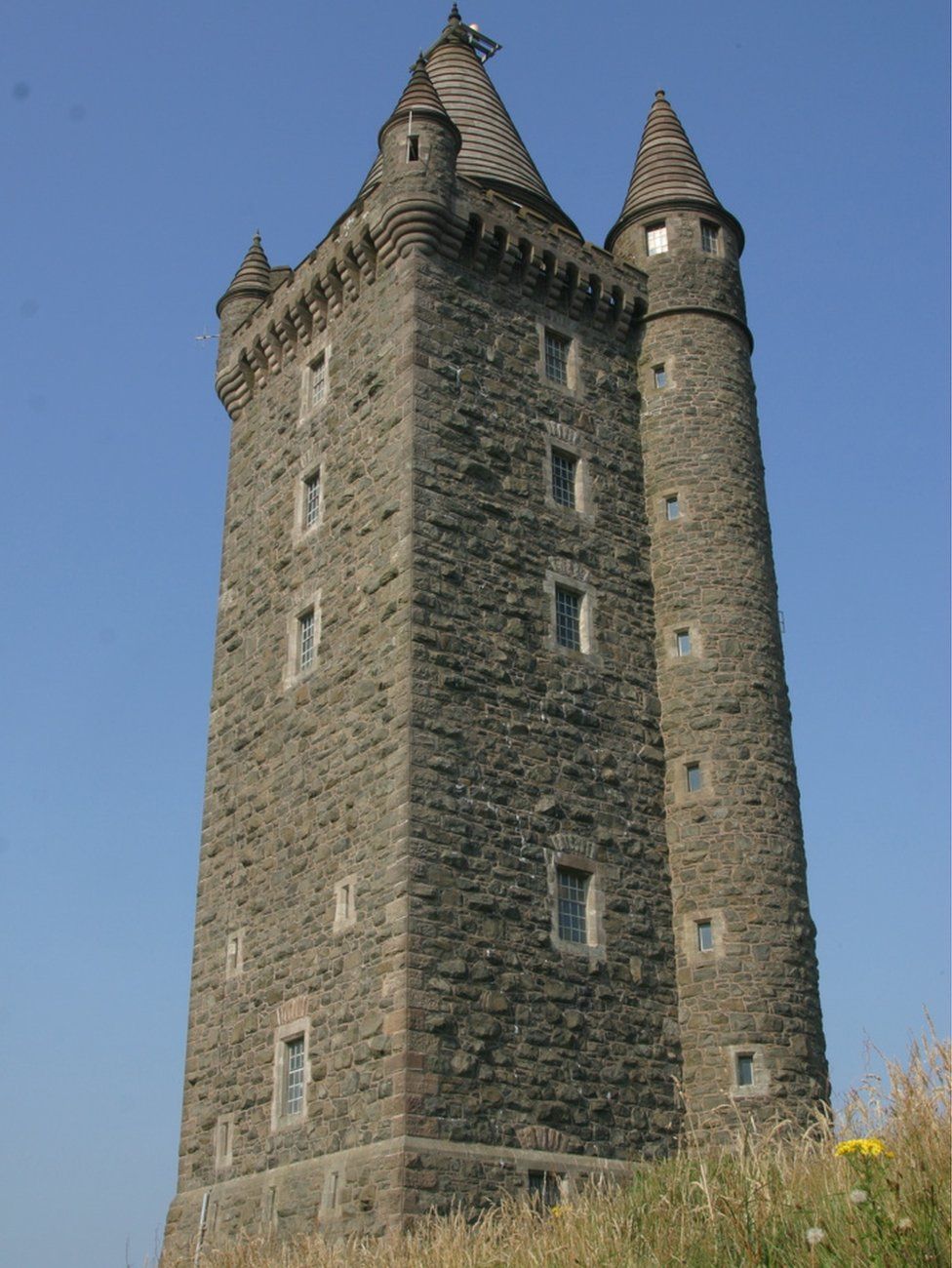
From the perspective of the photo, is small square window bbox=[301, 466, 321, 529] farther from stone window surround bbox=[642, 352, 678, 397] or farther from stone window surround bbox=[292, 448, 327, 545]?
stone window surround bbox=[642, 352, 678, 397]

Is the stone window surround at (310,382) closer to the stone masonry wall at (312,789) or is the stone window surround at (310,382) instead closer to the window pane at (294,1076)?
the stone masonry wall at (312,789)

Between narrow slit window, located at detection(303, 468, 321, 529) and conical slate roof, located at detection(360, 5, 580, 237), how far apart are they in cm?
577

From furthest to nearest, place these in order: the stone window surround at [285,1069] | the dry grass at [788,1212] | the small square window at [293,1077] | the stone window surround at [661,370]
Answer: the stone window surround at [661,370], the small square window at [293,1077], the stone window surround at [285,1069], the dry grass at [788,1212]

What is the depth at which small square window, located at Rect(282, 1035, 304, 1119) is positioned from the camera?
1877 centimetres

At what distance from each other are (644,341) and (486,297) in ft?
11.4

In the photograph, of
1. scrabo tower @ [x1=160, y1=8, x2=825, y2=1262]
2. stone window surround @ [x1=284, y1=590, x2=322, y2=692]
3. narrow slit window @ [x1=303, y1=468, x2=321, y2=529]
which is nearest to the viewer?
scrabo tower @ [x1=160, y1=8, x2=825, y2=1262]

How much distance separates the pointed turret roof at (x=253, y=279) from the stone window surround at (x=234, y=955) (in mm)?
12823

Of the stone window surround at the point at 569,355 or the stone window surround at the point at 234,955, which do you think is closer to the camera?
the stone window surround at the point at 234,955

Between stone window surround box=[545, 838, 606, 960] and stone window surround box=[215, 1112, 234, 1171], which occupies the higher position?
stone window surround box=[545, 838, 606, 960]

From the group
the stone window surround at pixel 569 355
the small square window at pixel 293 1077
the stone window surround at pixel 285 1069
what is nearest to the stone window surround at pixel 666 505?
the stone window surround at pixel 569 355

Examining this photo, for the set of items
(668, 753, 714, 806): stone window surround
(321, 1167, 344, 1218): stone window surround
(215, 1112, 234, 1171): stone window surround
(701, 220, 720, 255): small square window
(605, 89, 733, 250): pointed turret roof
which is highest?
(605, 89, 733, 250): pointed turret roof

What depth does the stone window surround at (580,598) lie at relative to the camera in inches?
829

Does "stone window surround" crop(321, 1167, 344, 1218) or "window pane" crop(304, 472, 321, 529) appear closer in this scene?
"stone window surround" crop(321, 1167, 344, 1218)

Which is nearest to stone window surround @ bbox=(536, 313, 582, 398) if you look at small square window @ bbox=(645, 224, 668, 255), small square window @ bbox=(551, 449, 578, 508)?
small square window @ bbox=(551, 449, 578, 508)
